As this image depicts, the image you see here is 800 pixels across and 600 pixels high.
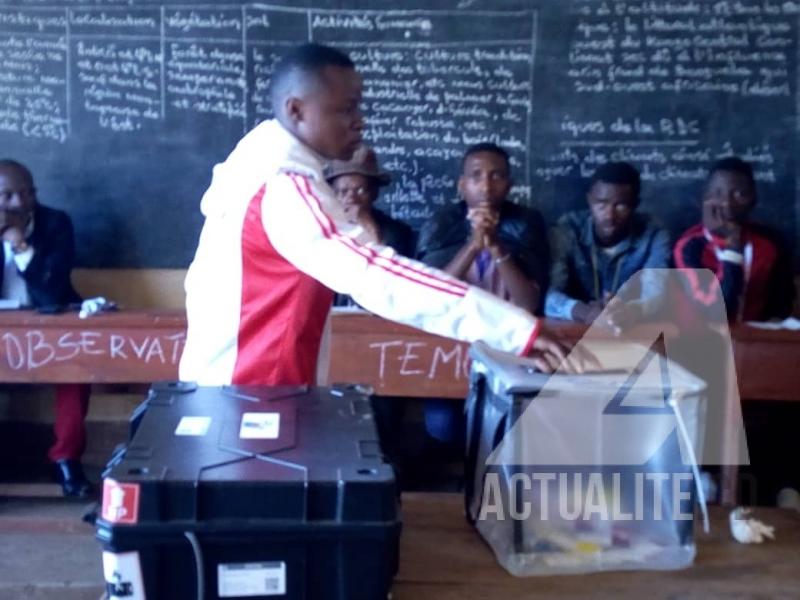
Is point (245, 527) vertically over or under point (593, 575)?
over

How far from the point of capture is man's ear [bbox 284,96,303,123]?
212 centimetres

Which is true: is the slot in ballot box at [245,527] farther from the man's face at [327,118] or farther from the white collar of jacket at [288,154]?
the man's face at [327,118]

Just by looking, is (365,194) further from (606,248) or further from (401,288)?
(401,288)

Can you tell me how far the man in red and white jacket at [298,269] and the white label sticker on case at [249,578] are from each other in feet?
1.71

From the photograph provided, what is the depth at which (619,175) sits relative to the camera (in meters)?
4.45

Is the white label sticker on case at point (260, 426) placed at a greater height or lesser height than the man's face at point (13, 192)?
lesser

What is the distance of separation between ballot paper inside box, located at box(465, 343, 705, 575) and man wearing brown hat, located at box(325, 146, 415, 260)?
2.79 metres

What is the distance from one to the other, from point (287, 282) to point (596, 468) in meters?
0.69

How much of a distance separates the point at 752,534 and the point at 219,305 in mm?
1060

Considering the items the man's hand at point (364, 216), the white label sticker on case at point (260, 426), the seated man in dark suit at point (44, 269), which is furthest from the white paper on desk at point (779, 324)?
the white label sticker on case at point (260, 426)

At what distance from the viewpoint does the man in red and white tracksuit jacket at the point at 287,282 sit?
1.69 m

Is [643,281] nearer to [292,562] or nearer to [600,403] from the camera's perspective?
[600,403]

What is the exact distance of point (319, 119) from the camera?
2119 mm

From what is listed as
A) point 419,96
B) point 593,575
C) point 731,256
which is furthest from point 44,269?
point 593,575
